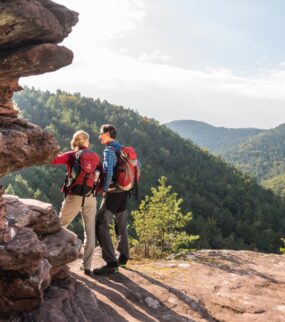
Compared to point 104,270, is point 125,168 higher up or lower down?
higher up

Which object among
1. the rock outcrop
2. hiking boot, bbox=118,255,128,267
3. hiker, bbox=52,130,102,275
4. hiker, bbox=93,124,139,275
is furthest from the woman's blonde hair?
hiking boot, bbox=118,255,128,267

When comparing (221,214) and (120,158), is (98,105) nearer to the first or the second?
(221,214)

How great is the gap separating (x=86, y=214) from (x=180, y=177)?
118 metres

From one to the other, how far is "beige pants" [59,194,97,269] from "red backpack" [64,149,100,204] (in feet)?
0.84

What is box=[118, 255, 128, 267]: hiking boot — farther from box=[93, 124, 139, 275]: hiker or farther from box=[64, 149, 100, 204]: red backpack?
box=[64, 149, 100, 204]: red backpack

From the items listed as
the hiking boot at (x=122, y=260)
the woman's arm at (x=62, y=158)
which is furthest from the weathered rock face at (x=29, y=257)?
the hiking boot at (x=122, y=260)

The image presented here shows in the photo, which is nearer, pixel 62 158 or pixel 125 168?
pixel 62 158

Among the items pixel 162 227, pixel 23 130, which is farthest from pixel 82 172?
pixel 162 227

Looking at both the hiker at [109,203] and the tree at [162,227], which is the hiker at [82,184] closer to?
the hiker at [109,203]

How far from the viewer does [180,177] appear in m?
126

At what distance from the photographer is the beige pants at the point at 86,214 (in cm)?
823

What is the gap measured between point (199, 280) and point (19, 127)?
608 cm

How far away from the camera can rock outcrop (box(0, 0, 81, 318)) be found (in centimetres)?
557

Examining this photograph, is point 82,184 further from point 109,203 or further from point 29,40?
point 29,40
